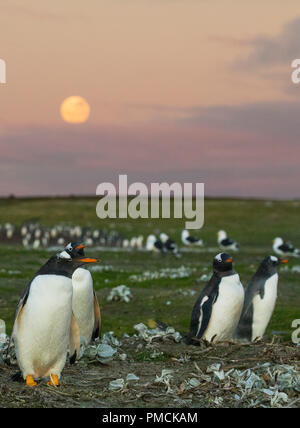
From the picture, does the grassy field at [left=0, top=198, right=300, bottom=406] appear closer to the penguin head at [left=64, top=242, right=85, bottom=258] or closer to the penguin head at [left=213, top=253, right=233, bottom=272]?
the penguin head at [left=213, top=253, right=233, bottom=272]

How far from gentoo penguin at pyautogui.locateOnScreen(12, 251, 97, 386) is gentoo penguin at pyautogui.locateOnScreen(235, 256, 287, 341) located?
516cm

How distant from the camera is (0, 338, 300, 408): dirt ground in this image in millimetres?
9539

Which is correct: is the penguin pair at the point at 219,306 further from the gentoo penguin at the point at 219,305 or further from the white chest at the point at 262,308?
the white chest at the point at 262,308

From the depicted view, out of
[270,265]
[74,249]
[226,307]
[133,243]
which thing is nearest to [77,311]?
[226,307]

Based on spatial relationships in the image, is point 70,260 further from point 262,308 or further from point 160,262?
point 160,262

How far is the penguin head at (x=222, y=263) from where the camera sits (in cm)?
1313

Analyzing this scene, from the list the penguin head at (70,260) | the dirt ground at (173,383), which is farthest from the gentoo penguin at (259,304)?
the penguin head at (70,260)

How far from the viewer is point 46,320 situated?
988cm

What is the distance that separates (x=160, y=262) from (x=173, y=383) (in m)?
28.0

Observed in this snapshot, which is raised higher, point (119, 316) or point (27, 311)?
point (27, 311)

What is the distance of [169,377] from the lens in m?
10.2
